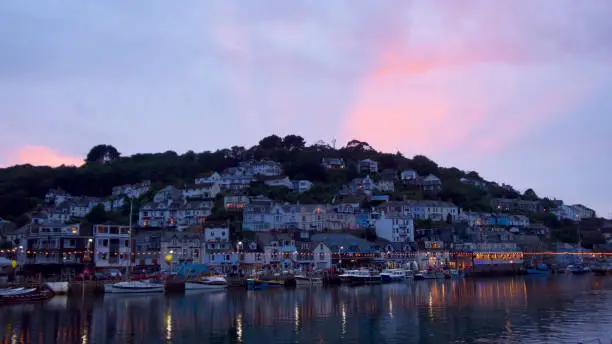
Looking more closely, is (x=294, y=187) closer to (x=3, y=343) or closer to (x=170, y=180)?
(x=170, y=180)

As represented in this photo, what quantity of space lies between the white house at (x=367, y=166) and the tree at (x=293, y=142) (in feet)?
69.1

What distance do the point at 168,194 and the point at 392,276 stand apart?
171 feet

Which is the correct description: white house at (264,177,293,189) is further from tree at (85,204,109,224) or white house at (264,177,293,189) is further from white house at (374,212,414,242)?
tree at (85,204,109,224)

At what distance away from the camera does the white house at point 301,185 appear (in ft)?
414

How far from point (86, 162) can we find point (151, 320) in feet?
438

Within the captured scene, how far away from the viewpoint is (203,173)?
133375mm

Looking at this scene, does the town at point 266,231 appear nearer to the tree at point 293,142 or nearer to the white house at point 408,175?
the white house at point 408,175

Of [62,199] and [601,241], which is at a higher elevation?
[62,199]

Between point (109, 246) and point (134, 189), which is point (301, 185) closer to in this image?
point (134, 189)

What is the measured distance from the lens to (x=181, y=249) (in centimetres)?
→ 8225

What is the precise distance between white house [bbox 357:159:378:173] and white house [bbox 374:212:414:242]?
42.7 meters

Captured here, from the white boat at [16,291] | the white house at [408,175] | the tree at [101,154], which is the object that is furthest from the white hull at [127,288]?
the tree at [101,154]

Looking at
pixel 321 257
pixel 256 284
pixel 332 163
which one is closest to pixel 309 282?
pixel 256 284

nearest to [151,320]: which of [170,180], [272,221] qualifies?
[272,221]
